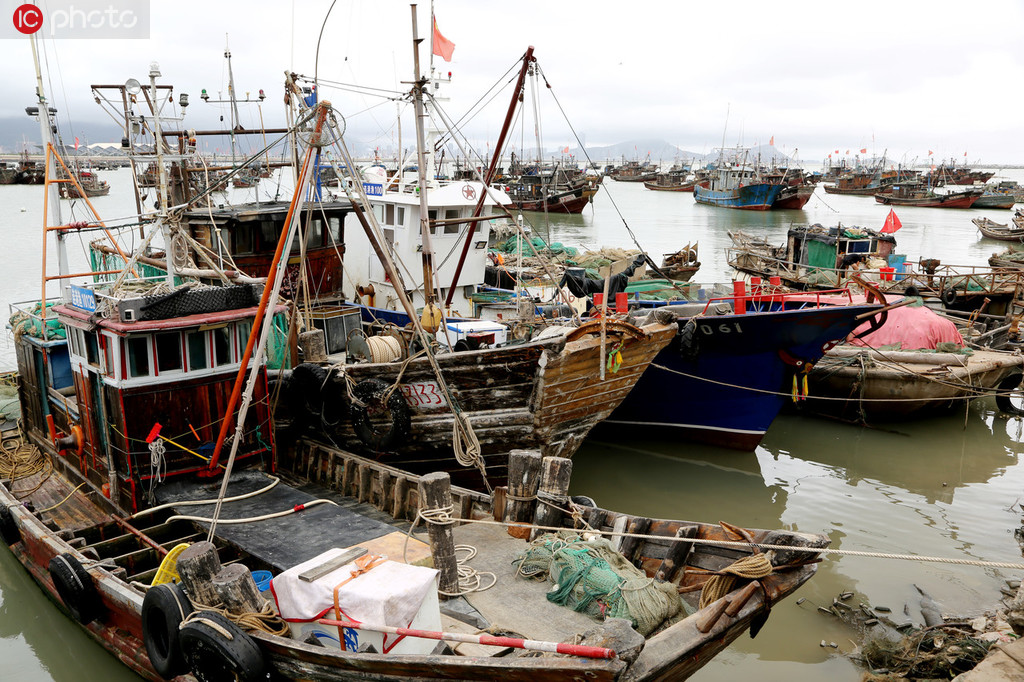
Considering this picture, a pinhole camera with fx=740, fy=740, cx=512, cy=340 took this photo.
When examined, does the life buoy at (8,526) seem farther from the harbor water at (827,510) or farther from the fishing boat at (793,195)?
the fishing boat at (793,195)

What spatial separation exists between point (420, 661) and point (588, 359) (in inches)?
212

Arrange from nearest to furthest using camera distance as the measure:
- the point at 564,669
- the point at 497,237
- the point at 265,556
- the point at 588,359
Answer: the point at 564,669
the point at 265,556
the point at 588,359
the point at 497,237

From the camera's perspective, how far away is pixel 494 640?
473cm

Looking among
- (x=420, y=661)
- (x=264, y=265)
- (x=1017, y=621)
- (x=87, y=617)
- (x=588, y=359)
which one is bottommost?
(x=87, y=617)

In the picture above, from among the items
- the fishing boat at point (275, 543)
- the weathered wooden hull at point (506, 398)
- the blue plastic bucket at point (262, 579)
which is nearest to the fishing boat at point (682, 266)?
the weathered wooden hull at point (506, 398)

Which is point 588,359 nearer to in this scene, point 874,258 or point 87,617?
point 87,617

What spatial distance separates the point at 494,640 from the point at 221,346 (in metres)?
5.25

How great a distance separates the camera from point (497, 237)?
34.0m

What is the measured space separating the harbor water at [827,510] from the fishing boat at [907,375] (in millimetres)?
362

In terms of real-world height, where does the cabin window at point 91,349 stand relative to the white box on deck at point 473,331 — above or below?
above

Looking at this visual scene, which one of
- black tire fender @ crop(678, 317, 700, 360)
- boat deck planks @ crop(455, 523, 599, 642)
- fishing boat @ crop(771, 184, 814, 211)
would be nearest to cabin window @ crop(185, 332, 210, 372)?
boat deck planks @ crop(455, 523, 599, 642)

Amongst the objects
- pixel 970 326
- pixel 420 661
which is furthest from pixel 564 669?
pixel 970 326

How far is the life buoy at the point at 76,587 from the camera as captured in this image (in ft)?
23.0

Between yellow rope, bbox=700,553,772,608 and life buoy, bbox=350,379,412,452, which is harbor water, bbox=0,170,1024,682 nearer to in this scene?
yellow rope, bbox=700,553,772,608
